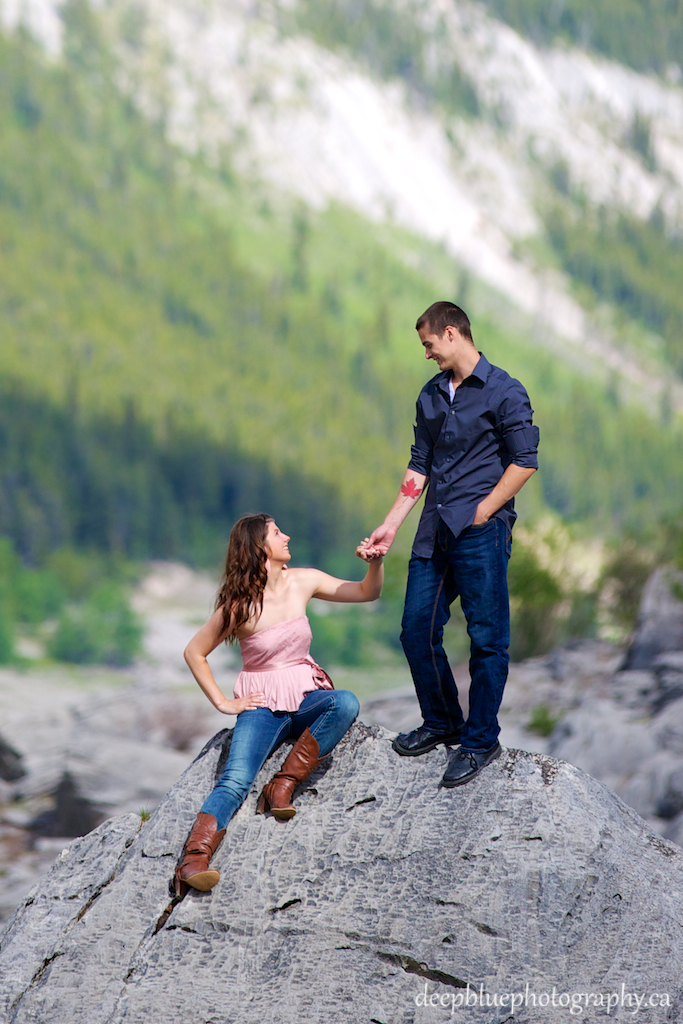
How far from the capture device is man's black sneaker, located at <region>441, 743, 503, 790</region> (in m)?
4.65

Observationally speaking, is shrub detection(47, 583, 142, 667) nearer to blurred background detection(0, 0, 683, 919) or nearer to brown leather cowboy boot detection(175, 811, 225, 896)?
blurred background detection(0, 0, 683, 919)

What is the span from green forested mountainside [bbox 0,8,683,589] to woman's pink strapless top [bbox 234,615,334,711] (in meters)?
56.4

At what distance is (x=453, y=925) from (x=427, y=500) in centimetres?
189

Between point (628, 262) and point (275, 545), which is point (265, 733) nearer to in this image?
point (275, 545)

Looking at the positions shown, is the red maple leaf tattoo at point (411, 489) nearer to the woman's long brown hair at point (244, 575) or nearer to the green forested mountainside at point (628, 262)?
the woman's long brown hair at point (244, 575)

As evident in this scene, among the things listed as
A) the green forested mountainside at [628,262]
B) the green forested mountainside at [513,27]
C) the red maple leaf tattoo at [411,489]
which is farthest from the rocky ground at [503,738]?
the green forested mountainside at [513,27]

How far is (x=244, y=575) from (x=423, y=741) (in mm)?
1183

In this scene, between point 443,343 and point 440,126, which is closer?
point 443,343

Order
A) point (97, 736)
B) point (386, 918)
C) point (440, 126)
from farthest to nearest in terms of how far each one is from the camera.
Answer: point (440, 126) < point (97, 736) < point (386, 918)

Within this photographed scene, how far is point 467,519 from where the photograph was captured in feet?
15.0

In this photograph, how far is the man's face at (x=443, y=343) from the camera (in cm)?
458

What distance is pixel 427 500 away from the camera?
15.9 feet

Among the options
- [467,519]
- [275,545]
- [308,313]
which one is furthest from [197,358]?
[467,519]

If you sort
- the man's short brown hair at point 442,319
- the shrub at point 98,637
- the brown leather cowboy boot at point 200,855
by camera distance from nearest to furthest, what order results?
the brown leather cowboy boot at point 200,855 → the man's short brown hair at point 442,319 → the shrub at point 98,637
